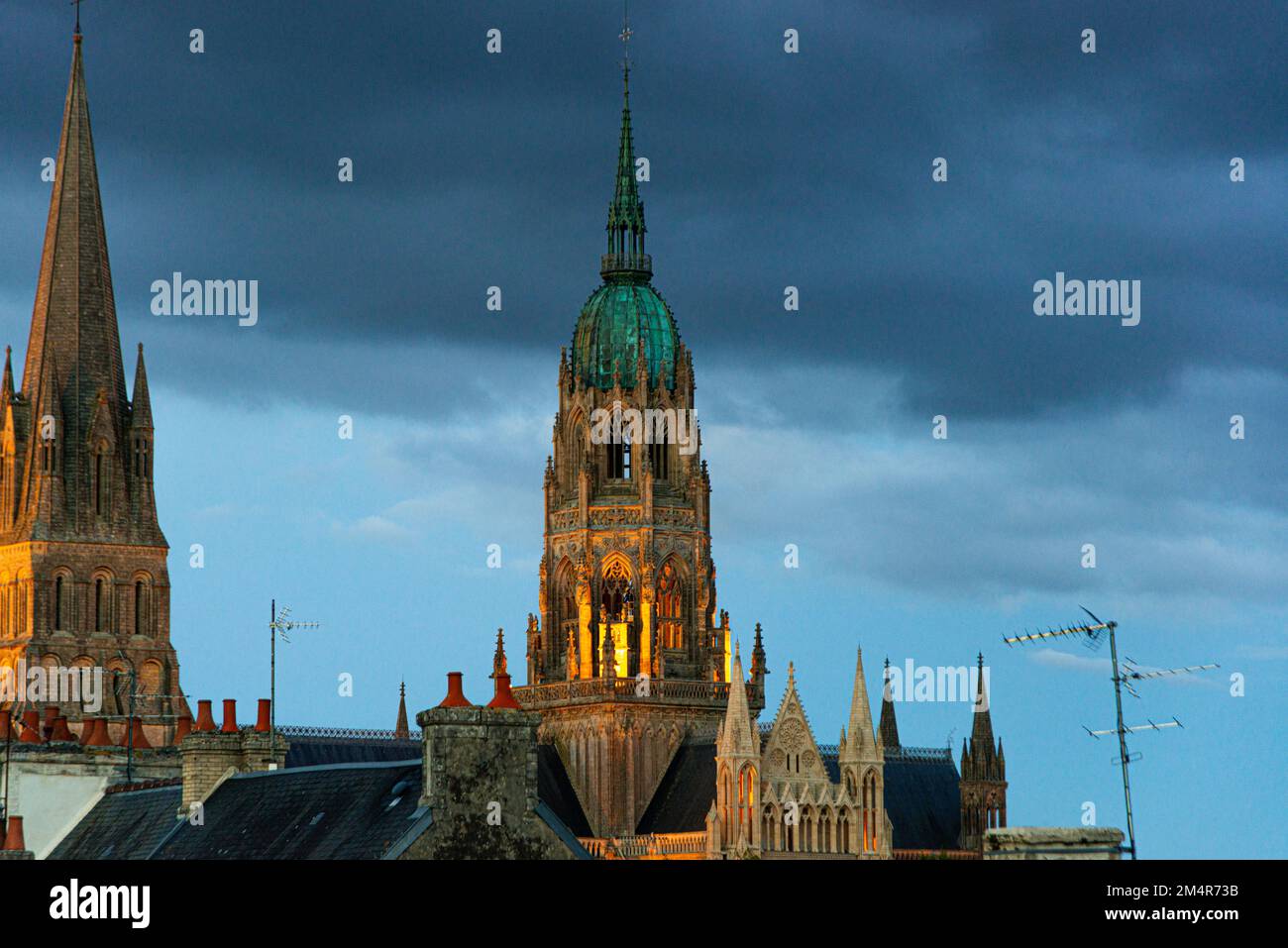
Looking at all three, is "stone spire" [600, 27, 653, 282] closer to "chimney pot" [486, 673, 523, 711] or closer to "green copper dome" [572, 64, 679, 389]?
"green copper dome" [572, 64, 679, 389]

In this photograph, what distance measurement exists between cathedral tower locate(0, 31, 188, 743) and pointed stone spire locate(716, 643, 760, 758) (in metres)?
49.7

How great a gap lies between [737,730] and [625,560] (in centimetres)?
1396

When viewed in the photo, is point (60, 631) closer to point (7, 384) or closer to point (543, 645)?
point (7, 384)

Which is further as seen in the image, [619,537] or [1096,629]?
[619,537]

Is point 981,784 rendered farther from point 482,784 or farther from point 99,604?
point 482,784

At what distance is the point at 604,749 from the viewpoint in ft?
517

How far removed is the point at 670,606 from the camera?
162 meters

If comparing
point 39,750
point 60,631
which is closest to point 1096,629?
point 39,750

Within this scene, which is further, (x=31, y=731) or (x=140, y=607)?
(x=140, y=607)

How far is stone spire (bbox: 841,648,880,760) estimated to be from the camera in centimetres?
15338

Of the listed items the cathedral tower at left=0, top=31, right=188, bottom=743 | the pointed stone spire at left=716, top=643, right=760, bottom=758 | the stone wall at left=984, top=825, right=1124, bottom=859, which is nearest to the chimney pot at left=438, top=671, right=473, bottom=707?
the stone wall at left=984, top=825, right=1124, bottom=859

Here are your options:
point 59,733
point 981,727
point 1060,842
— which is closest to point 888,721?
point 981,727
